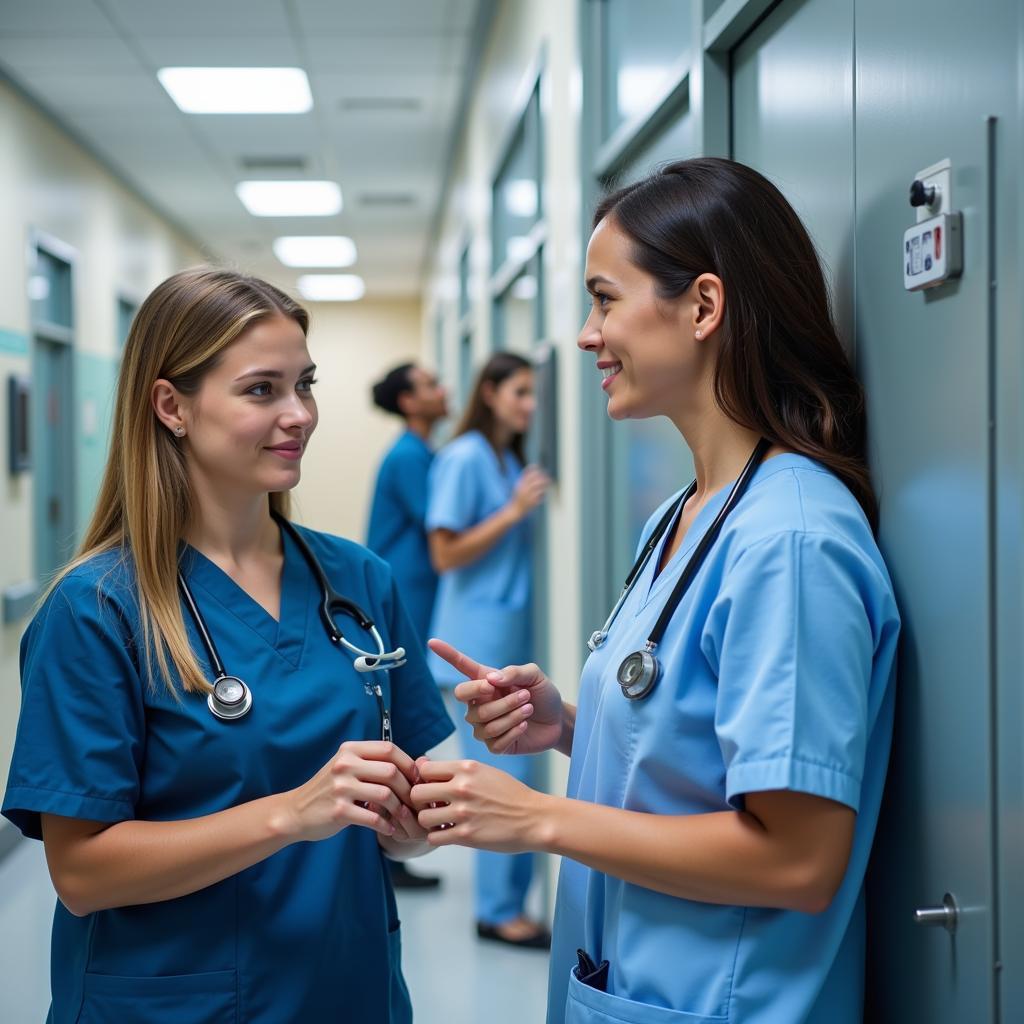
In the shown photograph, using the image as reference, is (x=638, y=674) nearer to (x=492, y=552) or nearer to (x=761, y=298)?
(x=761, y=298)

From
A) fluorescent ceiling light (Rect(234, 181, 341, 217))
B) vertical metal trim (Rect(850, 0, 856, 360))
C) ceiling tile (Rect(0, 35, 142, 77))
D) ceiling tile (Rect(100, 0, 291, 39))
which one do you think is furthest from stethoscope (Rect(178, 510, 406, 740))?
fluorescent ceiling light (Rect(234, 181, 341, 217))

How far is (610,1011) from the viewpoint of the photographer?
1.02 m

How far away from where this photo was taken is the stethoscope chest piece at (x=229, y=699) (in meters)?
1.18

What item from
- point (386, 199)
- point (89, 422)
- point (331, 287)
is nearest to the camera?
point (89, 422)

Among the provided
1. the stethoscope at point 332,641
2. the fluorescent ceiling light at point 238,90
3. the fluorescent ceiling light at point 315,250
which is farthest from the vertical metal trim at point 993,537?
the fluorescent ceiling light at point 315,250

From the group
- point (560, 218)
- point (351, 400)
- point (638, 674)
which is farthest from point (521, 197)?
point (351, 400)

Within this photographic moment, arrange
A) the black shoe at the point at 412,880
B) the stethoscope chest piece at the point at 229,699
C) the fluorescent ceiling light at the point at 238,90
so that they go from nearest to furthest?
the stethoscope chest piece at the point at 229,699 < the black shoe at the point at 412,880 < the fluorescent ceiling light at the point at 238,90

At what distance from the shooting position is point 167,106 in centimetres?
540

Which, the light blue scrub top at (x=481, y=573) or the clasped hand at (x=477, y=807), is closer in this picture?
the clasped hand at (x=477, y=807)

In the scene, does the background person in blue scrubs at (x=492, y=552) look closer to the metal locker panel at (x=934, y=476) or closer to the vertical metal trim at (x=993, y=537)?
the metal locker panel at (x=934, y=476)

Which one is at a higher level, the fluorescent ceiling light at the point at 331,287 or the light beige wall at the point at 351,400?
the fluorescent ceiling light at the point at 331,287

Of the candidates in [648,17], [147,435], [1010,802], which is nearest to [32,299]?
[648,17]

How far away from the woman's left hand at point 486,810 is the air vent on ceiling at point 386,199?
683 centimetres

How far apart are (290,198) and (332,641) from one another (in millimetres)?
6608
